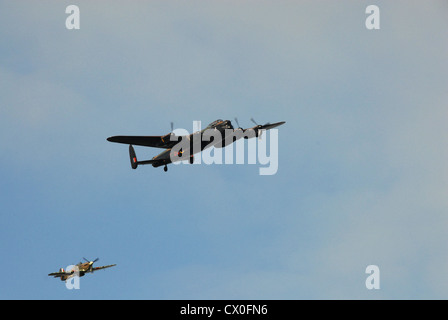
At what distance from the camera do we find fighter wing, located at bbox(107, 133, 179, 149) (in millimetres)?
78338

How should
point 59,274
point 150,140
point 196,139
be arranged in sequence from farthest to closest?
1. point 59,274
2. point 150,140
3. point 196,139

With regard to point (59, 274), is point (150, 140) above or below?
above

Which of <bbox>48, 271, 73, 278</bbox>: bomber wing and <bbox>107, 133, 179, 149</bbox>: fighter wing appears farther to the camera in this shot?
<bbox>48, 271, 73, 278</bbox>: bomber wing

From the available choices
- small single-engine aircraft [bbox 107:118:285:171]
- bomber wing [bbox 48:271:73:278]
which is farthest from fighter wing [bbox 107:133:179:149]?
bomber wing [bbox 48:271:73:278]

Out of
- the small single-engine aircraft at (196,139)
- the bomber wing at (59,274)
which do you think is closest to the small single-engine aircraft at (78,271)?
the bomber wing at (59,274)

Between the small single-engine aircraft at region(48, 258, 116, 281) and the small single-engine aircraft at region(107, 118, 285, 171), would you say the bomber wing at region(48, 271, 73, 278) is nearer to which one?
A: the small single-engine aircraft at region(48, 258, 116, 281)

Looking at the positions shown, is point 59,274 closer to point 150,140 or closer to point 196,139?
point 150,140

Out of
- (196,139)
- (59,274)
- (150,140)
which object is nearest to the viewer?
(196,139)

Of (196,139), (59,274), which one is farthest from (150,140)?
(59,274)

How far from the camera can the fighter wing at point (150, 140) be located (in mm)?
78338

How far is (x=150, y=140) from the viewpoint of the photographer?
3159 inches
